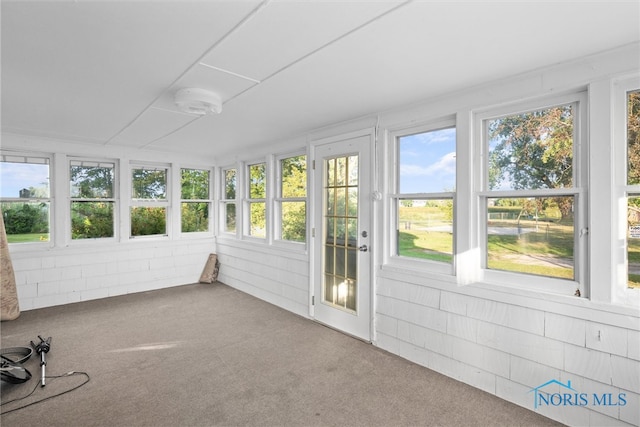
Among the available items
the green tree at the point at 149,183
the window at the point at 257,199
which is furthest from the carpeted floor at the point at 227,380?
the green tree at the point at 149,183

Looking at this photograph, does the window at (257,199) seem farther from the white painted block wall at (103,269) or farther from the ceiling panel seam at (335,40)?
the ceiling panel seam at (335,40)

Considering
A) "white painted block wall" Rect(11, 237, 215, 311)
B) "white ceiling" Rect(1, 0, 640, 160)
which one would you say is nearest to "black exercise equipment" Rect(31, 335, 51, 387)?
"white painted block wall" Rect(11, 237, 215, 311)

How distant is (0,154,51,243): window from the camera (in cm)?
420

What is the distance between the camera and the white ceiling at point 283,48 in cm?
149

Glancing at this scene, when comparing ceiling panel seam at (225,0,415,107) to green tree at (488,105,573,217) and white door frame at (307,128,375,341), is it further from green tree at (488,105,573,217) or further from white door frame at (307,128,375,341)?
green tree at (488,105,573,217)

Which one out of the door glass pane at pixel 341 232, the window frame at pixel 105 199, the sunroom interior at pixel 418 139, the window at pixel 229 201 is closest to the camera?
the sunroom interior at pixel 418 139

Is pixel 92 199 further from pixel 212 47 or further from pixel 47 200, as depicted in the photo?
pixel 212 47

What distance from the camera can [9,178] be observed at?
423 cm

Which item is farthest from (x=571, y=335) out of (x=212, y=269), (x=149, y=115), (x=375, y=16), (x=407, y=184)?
(x=212, y=269)

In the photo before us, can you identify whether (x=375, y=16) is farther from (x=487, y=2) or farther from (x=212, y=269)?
(x=212, y=269)

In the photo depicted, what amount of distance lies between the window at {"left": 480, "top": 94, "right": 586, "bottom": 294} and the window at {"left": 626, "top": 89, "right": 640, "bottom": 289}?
0.23 metres

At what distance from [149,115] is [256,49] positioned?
1.94 m

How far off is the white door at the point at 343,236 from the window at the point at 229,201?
2358 mm

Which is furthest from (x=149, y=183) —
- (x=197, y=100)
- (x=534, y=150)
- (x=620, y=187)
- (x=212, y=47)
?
(x=620, y=187)
